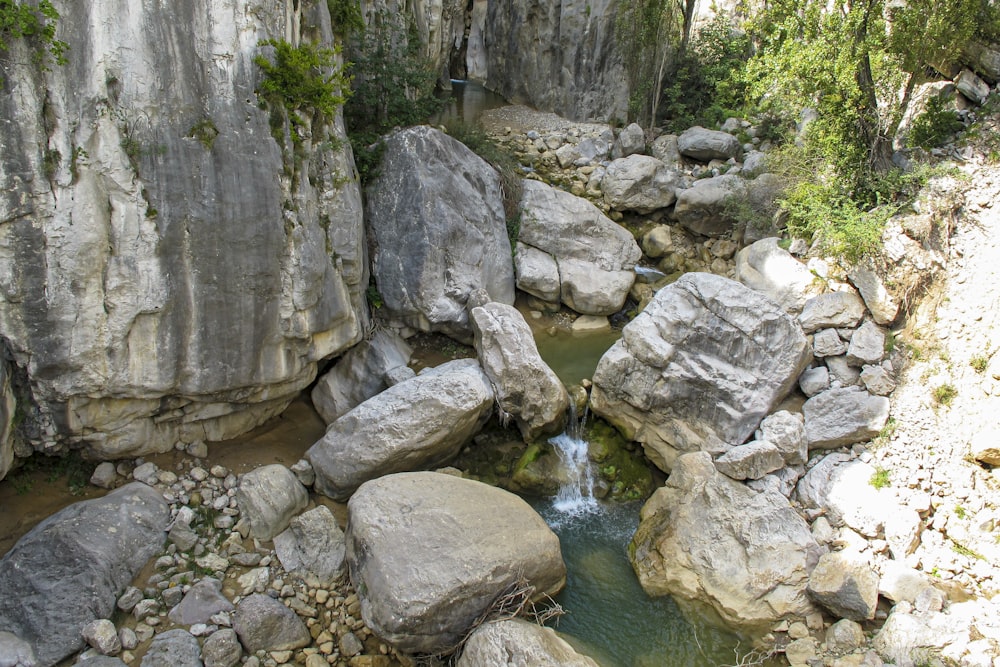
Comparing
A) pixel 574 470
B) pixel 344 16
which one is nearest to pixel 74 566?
pixel 574 470

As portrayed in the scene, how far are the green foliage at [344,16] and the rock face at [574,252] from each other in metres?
4.34

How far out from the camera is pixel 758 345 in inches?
358

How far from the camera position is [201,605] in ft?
22.6

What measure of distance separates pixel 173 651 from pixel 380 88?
29.3 feet

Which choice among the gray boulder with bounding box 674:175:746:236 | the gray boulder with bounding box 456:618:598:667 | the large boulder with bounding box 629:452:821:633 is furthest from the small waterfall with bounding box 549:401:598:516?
the gray boulder with bounding box 674:175:746:236

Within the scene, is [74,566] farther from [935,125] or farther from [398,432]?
[935,125]

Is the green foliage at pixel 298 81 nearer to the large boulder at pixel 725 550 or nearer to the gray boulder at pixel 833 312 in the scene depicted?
the large boulder at pixel 725 550

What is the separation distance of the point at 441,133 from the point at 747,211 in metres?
5.77

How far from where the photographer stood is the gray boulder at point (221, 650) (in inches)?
252

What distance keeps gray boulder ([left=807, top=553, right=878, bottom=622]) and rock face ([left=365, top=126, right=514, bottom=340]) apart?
5877 mm

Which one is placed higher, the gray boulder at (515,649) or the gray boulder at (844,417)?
the gray boulder at (844,417)

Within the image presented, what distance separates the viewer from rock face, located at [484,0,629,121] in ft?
56.2

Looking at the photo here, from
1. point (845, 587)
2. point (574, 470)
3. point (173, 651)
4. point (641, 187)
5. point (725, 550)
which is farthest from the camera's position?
point (641, 187)

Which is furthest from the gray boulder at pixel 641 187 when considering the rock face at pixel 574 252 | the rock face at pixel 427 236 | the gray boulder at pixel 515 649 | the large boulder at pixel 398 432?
the gray boulder at pixel 515 649
